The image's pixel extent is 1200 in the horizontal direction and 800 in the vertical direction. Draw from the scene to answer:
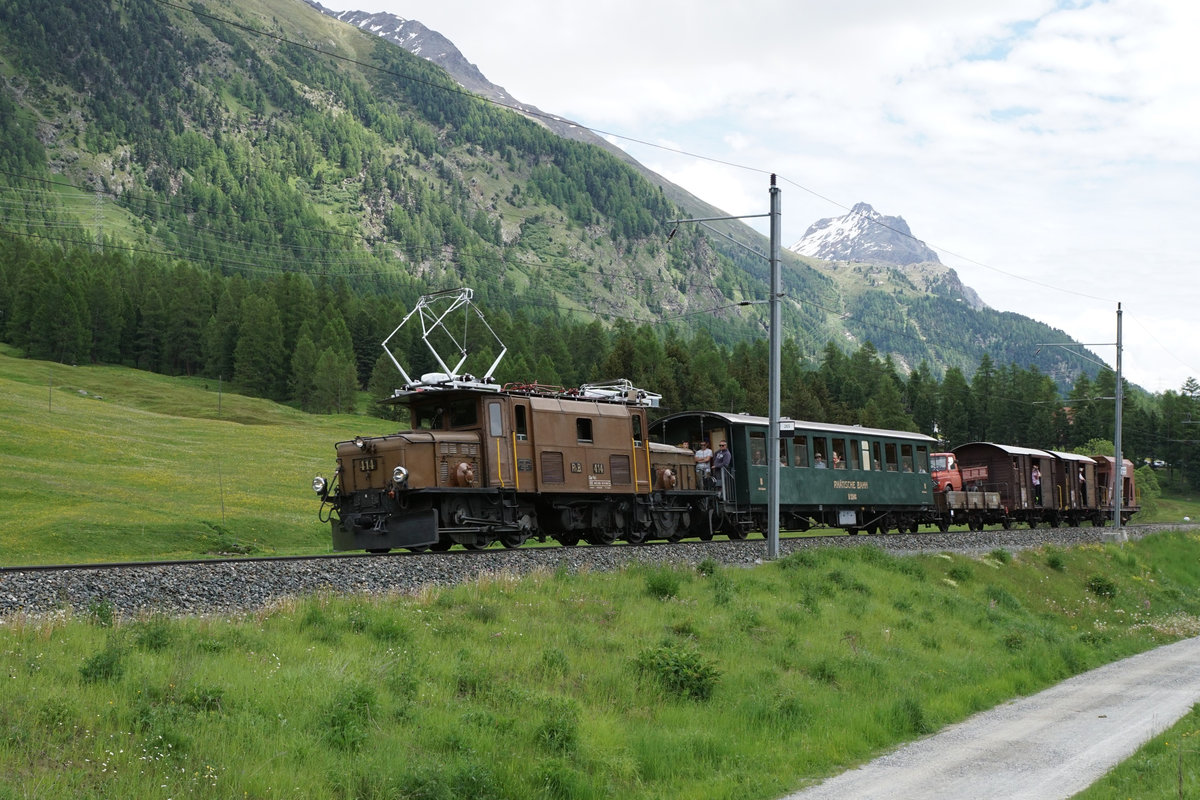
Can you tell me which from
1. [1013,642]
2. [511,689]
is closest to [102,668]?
[511,689]

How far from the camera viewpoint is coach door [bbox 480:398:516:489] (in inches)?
938

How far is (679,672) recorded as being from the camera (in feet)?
48.9

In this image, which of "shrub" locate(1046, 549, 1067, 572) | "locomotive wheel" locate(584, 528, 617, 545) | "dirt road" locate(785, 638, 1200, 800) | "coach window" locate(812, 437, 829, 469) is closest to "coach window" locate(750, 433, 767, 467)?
"coach window" locate(812, 437, 829, 469)

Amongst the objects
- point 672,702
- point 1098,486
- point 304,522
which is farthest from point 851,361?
point 672,702

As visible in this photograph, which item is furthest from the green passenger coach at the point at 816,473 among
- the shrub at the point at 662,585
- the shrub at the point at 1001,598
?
the shrub at the point at 662,585

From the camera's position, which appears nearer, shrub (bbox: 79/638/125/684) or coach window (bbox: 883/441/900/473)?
shrub (bbox: 79/638/125/684)

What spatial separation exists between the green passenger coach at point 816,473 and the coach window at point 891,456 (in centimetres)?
4

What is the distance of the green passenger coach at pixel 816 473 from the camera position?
33344 mm

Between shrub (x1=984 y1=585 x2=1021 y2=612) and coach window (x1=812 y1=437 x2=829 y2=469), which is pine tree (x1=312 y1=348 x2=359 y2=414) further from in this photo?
shrub (x1=984 y1=585 x2=1021 y2=612)

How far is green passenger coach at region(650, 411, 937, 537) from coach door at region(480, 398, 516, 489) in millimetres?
7744

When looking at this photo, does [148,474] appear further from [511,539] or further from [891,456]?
[891,456]

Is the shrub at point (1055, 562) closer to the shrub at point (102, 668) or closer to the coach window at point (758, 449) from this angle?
the coach window at point (758, 449)

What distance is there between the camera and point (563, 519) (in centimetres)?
2616

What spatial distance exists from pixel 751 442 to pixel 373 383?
→ 83.8m
